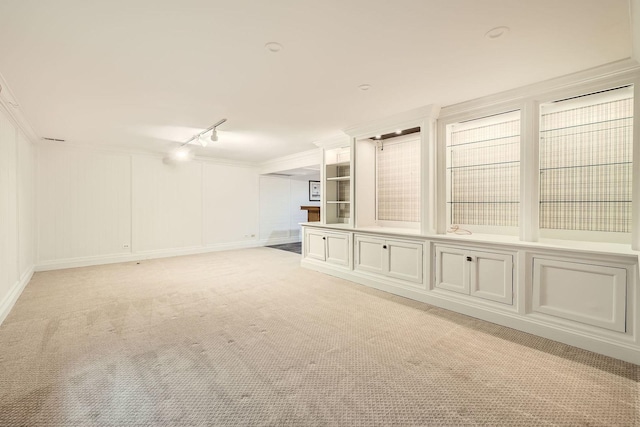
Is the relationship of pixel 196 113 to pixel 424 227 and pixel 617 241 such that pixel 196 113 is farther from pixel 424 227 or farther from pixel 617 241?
pixel 617 241

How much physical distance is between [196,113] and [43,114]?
6.43 ft

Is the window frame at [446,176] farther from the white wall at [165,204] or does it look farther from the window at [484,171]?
the white wall at [165,204]

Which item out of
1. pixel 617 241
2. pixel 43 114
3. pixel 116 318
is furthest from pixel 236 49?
pixel 617 241

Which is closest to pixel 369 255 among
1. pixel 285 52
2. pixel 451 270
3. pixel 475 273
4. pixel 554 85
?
pixel 451 270

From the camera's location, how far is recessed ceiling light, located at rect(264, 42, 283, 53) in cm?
212

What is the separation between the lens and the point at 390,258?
4043 mm

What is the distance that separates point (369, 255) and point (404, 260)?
623 mm

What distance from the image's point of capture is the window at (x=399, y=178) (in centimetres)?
430

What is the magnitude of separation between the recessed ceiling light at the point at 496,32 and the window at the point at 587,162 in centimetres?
141

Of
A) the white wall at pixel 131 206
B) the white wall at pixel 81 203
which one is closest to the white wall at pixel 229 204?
the white wall at pixel 131 206

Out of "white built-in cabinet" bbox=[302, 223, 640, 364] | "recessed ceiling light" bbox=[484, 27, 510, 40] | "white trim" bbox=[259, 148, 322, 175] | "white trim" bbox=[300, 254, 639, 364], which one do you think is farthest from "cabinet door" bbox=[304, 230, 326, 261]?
"recessed ceiling light" bbox=[484, 27, 510, 40]

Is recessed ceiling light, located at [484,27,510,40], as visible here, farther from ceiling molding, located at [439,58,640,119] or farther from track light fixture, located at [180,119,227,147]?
track light fixture, located at [180,119,227,147]

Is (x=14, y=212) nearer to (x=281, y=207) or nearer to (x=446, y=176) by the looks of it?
(x=446, y=176)

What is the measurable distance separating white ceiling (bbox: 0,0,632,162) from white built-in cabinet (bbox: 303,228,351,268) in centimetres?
208
